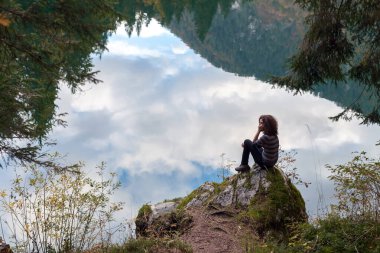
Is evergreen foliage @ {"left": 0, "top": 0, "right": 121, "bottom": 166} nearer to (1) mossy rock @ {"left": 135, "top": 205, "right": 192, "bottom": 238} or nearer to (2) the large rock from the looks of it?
(1) mossy rock @ {"left": 135, "top": 205, "right": 192, "bottom": 238}

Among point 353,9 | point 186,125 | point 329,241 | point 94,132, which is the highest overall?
point 186,125

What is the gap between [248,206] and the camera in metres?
8.52

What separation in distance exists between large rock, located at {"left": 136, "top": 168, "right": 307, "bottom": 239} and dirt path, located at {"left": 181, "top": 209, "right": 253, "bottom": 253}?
14 centimetres

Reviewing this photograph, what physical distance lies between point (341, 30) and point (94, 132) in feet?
128

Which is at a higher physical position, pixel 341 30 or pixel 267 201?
pixel 341 30

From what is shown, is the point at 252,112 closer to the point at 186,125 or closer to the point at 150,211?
the point at 186,125

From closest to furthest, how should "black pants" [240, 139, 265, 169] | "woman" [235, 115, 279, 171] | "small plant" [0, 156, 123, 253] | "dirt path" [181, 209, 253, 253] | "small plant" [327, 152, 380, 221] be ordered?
1. "small plant" [327, 152, 380, 221]
2. "small plant" [0, 156, 123, 253]
3. "dirt path" [181, 209, 253, 253]
4. "woman" [235, 115, 279, 171]
5. "black pants" [240, 139, 265, 169]

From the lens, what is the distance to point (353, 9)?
849cm

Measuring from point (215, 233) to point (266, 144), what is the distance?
209 centimetres

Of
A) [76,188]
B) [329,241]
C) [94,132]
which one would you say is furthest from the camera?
[94,132]

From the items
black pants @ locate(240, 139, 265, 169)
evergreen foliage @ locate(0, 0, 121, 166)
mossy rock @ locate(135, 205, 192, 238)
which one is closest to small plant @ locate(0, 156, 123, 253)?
evergreen foliage @ locate(0, 0, 121, 166)

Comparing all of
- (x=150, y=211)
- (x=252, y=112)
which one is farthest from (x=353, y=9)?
(x=252, y=112)

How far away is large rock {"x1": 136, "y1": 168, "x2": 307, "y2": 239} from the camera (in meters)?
8.14

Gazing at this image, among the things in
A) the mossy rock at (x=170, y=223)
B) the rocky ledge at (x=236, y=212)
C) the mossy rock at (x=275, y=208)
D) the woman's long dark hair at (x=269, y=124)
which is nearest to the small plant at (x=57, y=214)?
the rocky ledge at (x=236, y=212)
